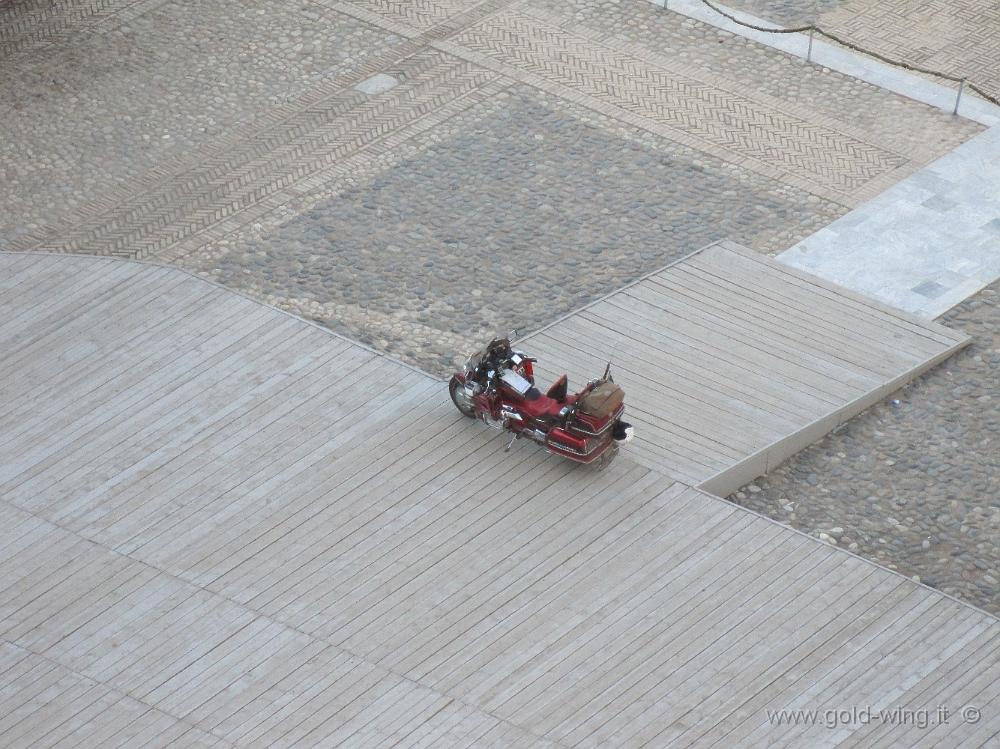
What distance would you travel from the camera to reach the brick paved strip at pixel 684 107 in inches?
859

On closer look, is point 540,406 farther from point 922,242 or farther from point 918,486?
point 922,242

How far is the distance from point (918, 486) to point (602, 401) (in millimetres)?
3800

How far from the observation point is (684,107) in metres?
23.0

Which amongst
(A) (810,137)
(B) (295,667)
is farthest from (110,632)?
(A) (810,137)

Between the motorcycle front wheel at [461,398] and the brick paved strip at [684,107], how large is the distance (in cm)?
709

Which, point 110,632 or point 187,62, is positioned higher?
point 187,62

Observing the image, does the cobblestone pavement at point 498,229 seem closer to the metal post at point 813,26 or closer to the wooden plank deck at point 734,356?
the wooden plank deck at point 734,356

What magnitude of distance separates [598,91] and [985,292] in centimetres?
680

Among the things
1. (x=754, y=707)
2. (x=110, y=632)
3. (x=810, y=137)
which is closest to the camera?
(x=754, y=707)

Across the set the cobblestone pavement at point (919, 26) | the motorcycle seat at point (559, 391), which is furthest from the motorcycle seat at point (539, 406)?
the cobblestone pavement at point (919, 26)

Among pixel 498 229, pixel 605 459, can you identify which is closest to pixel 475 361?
pixel 605 459

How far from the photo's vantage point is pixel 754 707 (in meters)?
13.9

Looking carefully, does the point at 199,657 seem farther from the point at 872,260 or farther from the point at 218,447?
Answer: the point at 872,260

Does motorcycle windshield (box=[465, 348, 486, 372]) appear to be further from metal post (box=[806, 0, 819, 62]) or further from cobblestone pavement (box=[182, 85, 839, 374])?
metal post (box=[806, 0, 819, 62])
